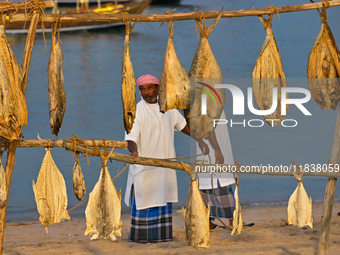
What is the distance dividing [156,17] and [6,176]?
95 centimetres

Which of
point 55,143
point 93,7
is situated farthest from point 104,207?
point 93,7

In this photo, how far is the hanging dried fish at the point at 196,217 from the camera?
2111 mm

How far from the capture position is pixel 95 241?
411 cm

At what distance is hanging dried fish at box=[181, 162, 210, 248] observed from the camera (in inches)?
83.1

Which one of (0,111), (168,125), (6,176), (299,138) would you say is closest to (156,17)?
(0,111)

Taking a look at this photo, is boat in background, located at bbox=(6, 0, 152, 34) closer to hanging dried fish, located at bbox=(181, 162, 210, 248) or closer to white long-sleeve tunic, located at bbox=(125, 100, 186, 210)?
white long-sleeve tunic, located at bbox=(125, 100, 186, 210)

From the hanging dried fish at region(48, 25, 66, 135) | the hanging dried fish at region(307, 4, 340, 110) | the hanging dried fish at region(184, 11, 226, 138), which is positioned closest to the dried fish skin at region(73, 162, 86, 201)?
the hanging dried fish at region(48, 25, 66, 135)

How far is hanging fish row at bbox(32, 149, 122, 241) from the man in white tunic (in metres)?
1.34

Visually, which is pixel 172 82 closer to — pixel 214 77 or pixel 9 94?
pixel 214 77

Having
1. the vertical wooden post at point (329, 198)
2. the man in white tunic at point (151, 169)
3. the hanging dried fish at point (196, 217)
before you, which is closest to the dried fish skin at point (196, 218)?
the hanging dried fish at point (196, 217)

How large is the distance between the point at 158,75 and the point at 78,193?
1128cm

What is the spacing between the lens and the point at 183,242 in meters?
4.00

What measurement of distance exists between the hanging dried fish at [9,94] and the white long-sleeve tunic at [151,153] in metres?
1.62

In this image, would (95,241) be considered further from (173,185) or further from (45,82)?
(45,82)
